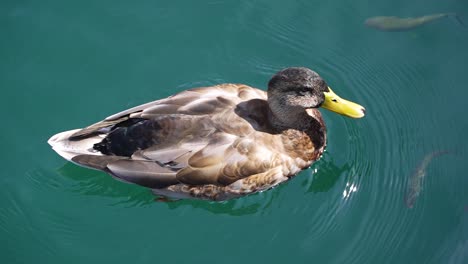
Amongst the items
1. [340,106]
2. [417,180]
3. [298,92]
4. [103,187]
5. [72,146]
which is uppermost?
[298,92]

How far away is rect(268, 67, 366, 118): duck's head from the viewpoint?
18.4ft

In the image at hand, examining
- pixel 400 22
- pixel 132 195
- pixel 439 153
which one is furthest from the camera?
pixel 400 22

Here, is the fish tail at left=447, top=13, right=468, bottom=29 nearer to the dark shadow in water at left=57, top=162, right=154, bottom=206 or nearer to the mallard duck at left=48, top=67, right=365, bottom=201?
the mallard duck at left=48, top=67, right=365, bottom=201

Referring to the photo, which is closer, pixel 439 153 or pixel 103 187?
pixel 103 187

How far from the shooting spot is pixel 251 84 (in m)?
6.88

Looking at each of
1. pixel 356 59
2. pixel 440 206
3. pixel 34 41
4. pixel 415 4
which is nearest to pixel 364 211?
pixel 440 206

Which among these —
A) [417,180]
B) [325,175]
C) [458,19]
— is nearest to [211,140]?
[325,175]

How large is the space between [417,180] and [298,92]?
1.78 m

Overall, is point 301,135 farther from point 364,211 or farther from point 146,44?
point 146,44

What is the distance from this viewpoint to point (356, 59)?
709 centimetres

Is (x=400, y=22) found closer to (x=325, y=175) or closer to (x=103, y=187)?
(x=325, y=175)

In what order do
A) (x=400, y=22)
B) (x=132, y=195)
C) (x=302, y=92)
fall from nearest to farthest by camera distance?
(x=302, y=92)
(x=132, y=195)
(x=400, y=22)

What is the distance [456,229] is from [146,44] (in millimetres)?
4198

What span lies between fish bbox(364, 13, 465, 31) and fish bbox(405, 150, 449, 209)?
175 cm
